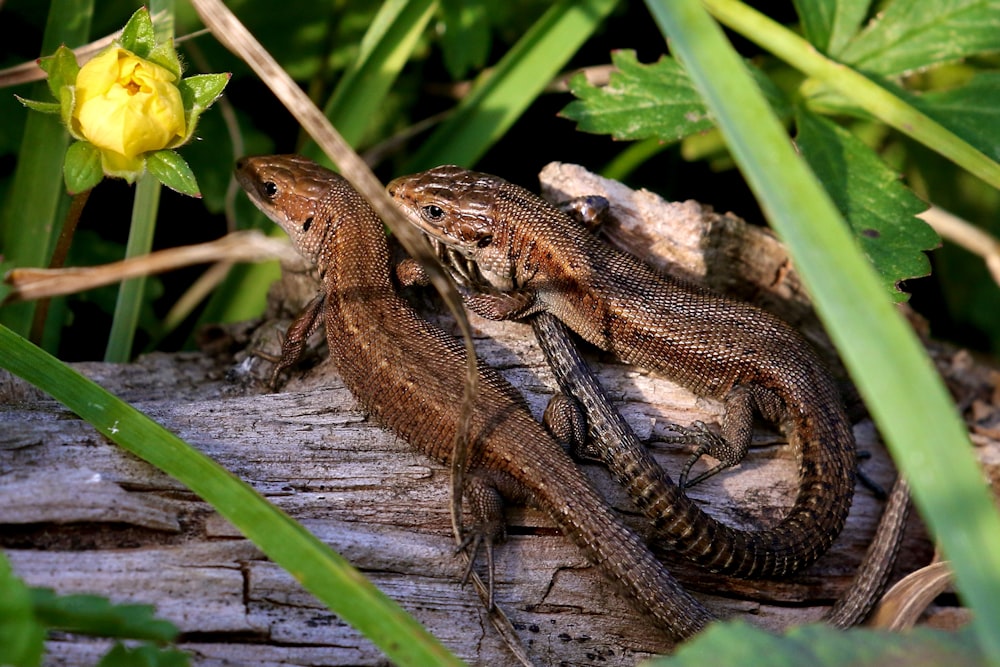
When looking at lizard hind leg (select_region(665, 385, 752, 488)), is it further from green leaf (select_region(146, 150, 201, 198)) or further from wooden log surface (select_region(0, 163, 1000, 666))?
green leaf (select_region(146, 150, 201, 198))

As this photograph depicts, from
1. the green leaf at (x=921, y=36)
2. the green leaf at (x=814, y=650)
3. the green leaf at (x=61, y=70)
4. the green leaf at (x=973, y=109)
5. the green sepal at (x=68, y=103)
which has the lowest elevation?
the green leaf at (x=814, y=650)

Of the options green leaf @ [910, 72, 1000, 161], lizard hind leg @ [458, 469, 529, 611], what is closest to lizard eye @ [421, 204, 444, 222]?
lizard hind leg @ [458, 469, 529, 611]

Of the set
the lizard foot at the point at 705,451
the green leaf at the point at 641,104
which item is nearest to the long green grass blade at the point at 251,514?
the lizard foot at the point at 705,451

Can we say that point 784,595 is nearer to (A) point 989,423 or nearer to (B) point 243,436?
(A) point 989,423

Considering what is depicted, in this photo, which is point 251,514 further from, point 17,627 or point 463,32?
point 463,32

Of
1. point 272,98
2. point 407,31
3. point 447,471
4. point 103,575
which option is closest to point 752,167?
point 447,471

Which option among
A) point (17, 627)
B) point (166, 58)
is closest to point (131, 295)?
point (166, 58)

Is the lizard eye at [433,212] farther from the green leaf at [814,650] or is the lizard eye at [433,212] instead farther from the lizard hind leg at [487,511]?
the green leaf at [814,650]
